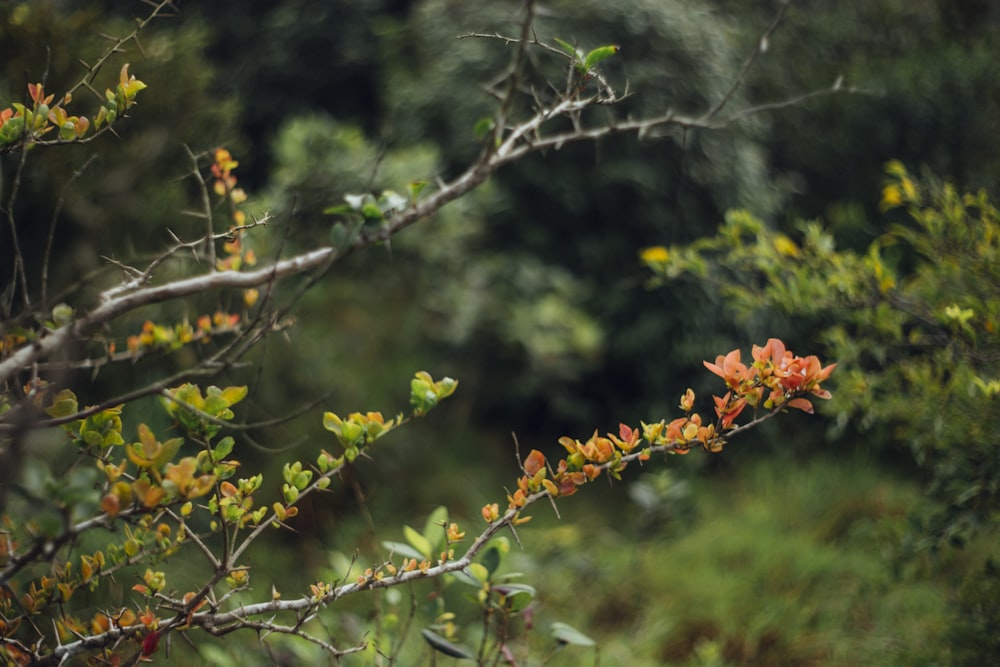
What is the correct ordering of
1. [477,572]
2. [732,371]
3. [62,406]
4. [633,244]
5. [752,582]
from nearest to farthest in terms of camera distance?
[62,406] < [732,371] < [477,572] < [752,582] < [633,244]

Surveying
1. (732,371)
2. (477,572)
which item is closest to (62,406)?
(477,572)

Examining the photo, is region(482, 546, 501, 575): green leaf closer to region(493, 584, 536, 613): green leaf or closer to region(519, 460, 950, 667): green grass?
region(493, 584, 536, 613): green leaf

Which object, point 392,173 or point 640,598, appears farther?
point 392,173

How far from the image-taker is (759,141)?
14.3ft

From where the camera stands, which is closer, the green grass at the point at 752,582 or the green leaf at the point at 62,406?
the green leaf at the point at 62,406

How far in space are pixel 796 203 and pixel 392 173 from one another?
2539mm

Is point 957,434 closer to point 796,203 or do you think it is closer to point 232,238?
point 232,238

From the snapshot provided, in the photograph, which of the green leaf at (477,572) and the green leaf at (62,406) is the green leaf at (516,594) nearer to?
the green leaf at (477,572)

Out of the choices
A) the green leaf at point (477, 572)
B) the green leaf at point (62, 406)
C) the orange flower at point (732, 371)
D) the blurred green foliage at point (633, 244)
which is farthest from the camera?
the blurred green foliage at point (633, 244)

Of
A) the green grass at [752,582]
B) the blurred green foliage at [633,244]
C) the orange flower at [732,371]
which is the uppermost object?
the orange flower at [732,371]

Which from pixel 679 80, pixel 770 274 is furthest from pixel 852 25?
pixel 770 274

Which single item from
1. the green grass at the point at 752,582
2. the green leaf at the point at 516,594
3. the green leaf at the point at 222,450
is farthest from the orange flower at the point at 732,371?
the green grass at the point at 752,582

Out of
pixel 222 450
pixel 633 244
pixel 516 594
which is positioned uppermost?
pixel 222 450

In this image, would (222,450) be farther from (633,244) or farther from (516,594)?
(633,244)
